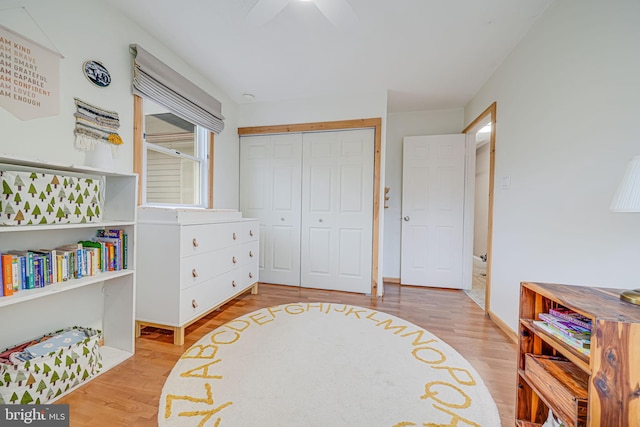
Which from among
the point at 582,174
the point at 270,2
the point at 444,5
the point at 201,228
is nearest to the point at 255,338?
the point at 201,228

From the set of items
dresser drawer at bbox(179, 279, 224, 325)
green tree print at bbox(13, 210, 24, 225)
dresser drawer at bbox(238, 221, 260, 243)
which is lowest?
dresser drawer at bbox(179, 279, 224, 325)

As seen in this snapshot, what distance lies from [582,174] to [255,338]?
2.37 meters

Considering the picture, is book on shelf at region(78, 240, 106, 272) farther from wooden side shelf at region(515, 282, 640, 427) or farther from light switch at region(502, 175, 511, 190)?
light switch at region(502, 175, 511, 190)

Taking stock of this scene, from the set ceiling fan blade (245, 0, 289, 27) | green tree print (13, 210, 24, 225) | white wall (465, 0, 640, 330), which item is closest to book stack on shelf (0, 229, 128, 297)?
green tree print (13, 210, 24, 225)

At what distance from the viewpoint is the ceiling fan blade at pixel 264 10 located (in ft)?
A: 4.71

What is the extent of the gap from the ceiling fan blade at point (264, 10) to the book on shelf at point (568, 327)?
2.06 meters

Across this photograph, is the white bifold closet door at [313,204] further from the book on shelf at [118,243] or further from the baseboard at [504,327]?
the book on shelf at [118,243]

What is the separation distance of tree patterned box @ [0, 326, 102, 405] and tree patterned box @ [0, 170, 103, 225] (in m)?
0.69

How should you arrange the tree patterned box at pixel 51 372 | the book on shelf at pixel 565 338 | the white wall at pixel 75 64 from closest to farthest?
the book on shelf at pixel 565 338
the tree patterned box at pixel 51 372
the white wall at pixel 75 64

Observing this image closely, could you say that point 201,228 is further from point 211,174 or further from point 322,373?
point 322,373

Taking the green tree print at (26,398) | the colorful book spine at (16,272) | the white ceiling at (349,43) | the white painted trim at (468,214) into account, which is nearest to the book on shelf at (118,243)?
the colorful book spine at (16,272)

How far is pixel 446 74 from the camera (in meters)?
2.61

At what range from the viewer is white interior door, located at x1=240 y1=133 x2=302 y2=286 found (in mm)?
3314

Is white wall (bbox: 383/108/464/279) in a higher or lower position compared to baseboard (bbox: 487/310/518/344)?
higher
